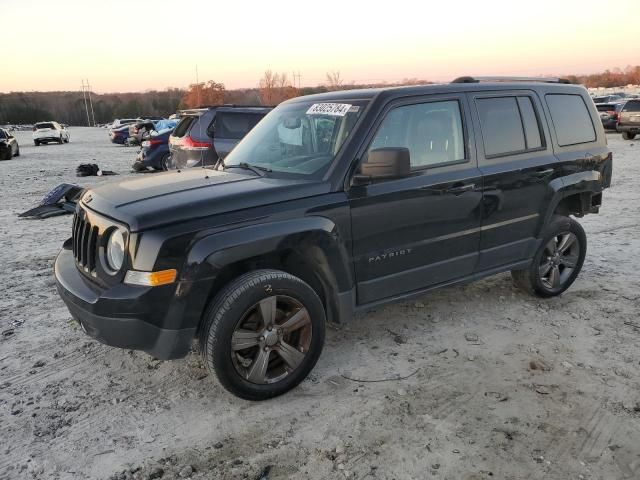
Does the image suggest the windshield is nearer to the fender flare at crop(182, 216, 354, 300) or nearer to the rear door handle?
the fender flare at crop(182, 216, 354, 300)

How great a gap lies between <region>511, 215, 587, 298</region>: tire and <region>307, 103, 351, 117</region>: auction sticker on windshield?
2.27 meters

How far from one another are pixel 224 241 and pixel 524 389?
220cm

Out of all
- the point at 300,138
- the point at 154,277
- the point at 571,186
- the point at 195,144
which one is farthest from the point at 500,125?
the point at 195,144

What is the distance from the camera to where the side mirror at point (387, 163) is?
334 cm

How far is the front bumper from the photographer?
2900 millimetres

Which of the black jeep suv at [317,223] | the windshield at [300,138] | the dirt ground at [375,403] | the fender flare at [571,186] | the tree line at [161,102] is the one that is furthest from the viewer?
the tree line at [161,102]

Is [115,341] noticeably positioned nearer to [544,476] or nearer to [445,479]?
[445,479]

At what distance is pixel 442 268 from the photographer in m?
4.03

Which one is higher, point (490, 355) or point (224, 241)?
point (224, 241)

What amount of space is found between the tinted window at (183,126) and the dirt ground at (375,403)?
6.70 m

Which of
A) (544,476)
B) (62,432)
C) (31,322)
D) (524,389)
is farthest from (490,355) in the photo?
(31,322)

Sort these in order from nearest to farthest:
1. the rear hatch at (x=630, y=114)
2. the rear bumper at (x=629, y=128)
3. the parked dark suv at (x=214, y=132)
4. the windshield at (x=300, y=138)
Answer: the windshield at (x=300, y=138), the parked dark suv at (x=214, y=132), the rear hatch at (x=630, y=114), the rear bumper at (x=629, y=128)

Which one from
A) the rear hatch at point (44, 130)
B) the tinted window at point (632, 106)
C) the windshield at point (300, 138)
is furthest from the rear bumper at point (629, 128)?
the rear hatch at point (44, 130)

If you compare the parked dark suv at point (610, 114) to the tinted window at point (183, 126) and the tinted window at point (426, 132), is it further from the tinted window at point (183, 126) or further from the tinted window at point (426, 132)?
the tinted window at point (426, 132)
